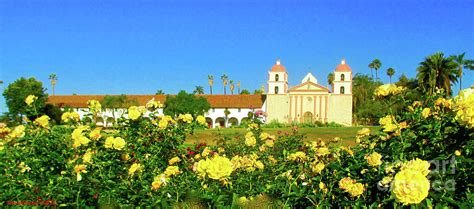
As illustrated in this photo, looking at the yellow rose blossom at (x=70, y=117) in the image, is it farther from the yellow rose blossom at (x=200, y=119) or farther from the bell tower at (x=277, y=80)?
the bell tower at (x=277, y=80)

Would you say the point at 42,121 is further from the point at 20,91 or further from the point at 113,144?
the point at 20,91

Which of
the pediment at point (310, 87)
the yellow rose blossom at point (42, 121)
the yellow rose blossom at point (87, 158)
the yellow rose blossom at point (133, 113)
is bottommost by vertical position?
the yellow rose blossom at point (87, 158)

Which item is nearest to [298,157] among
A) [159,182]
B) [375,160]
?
[375,160]

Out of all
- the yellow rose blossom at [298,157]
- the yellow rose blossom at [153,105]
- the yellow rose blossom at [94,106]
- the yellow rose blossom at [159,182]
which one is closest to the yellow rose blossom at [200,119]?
the yellow rose blossom at [153,105]

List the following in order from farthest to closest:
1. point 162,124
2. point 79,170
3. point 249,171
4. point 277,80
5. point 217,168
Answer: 1. point 277,80
2. point 162,124
3. point 249,171
4. point 79,170
5. point 217,168

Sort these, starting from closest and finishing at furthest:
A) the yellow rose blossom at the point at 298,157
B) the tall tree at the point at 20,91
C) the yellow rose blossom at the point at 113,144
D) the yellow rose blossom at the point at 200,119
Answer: the yellow rose blossom at the point at 113,144 → the yellow rose blossom at the point at 298,157 → the yellow rose blossom at the point at 200,119 → the tall tree at the point at 20,91

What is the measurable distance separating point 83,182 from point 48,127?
39.1 inches

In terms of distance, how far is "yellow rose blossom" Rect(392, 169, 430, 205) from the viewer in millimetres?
1709

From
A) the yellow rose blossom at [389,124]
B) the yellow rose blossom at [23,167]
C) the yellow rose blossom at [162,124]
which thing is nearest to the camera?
the yellow rose blossom at [389,124]

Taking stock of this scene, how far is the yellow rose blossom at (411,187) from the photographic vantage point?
171 centimetres

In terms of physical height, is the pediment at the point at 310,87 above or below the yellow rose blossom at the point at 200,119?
above

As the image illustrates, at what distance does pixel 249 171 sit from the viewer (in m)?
3.26

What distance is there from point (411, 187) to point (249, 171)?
1.66m

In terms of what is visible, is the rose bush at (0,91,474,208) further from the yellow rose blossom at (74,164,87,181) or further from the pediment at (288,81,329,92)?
the pediment at (288,81,329,92)
